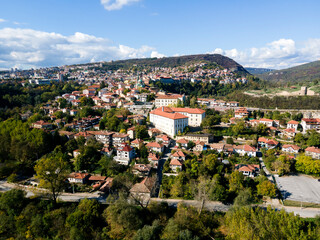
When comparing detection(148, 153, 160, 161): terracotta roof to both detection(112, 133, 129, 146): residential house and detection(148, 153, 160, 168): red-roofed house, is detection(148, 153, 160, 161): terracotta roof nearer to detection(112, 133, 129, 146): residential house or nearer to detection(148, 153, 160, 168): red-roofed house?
detection(148, 153, 160, 168): red-roofed house

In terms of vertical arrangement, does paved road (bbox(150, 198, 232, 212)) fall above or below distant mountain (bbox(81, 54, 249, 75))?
below

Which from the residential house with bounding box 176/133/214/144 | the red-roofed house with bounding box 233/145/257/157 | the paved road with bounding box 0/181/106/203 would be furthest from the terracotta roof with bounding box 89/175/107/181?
the red-roofed house with bounding box 233/145/257/157

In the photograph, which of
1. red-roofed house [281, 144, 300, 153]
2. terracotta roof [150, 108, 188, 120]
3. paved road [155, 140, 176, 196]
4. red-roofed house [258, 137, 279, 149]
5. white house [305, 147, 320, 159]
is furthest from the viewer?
terracotta roof [150, 108, 188, 120]

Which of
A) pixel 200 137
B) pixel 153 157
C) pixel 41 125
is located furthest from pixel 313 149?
pixel 41 125

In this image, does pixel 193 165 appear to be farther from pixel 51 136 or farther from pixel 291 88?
pixel 291 88

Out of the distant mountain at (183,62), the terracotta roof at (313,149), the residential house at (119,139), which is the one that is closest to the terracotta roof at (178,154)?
the residential house at (119,139)

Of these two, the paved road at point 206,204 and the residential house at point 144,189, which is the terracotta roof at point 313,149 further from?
the residential house at point 144,189
